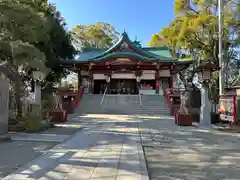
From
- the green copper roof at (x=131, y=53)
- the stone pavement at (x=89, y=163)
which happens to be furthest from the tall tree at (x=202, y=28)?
the stone pavement at (x=89, y=163)

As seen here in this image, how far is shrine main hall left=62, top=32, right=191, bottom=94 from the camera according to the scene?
78.8 feet

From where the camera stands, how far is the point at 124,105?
19.7 meters

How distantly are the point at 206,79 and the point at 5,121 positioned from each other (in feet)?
30.0

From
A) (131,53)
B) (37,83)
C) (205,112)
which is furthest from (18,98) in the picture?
(131,53)

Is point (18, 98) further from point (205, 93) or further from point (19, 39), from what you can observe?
point (205, 93)

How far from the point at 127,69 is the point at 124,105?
7127 mm

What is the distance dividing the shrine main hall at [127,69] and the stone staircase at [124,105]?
3.42 meters

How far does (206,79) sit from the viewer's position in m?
11.8

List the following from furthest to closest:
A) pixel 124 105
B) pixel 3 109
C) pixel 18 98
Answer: pixel 124 105 < pixel 18 98 < pixel 3 109

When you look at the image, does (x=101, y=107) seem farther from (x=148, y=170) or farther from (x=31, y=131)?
(x=148, y=170)

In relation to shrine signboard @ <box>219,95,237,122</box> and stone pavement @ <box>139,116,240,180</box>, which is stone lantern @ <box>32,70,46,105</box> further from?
shrine signboard @ <box>219,95,237,122</box>

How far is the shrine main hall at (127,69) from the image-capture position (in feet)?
78.8

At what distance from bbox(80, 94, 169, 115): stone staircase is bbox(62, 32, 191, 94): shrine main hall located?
3418 mm

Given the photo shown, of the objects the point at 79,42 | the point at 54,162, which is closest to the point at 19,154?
the point at 54,162
